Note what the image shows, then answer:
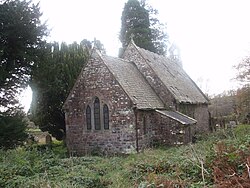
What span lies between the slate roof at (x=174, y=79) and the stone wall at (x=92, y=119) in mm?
5162

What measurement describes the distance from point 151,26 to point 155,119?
21764 mm

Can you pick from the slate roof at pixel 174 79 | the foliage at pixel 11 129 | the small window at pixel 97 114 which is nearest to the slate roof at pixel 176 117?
the slate roof at pixel 174 79

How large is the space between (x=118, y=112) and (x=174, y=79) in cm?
939

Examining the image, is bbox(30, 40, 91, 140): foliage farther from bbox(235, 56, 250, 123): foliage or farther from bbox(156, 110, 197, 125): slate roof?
bbox(235, 56, 250, 123): foliage

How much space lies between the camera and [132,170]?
12211 millimetres

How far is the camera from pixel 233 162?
938cm

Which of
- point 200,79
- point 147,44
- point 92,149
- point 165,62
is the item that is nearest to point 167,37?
point 147,44

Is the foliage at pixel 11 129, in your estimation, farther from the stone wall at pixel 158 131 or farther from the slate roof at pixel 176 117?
the slate roof at pixel 176 117

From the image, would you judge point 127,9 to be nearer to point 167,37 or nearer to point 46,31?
point 167,37

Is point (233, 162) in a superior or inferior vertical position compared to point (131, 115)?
inferior

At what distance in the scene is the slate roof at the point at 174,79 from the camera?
25.8 m

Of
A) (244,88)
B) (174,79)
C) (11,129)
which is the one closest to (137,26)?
(174,79)

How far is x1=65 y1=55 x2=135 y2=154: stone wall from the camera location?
2094cm

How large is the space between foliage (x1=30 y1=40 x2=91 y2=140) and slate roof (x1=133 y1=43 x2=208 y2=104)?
5.85 metres
